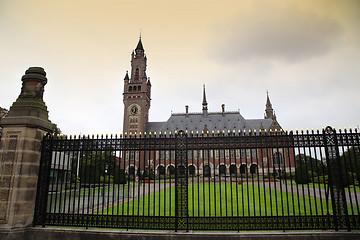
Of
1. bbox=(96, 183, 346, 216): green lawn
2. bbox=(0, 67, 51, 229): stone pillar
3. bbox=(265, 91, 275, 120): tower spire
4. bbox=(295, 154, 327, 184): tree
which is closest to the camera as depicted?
bbox=(295, 154, 327, 184): tree

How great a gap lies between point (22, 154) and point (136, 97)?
5177cm

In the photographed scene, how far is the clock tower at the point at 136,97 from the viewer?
56.6 meters

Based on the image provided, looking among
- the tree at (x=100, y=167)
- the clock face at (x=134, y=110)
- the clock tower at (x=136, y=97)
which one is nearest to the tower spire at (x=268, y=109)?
the clock tower at (x=136, y=97)

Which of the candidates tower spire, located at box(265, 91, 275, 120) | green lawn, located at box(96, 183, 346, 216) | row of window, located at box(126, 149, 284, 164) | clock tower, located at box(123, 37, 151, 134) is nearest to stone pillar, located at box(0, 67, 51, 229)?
green lawn, located at box(96, 183, 346, 216)

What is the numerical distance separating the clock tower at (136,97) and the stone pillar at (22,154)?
49.2 m

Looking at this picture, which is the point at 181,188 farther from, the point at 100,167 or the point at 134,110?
the point at 134,110

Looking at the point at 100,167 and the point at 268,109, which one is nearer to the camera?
the point at 100,167

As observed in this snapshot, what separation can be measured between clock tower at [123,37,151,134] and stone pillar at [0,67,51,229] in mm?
49189

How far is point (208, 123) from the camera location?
58750 millimetres

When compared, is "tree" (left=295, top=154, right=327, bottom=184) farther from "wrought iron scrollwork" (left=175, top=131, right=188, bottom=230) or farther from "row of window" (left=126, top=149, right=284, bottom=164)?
"wrought iron scrollwork" (left=175, top=131, right=188, bottom=230)

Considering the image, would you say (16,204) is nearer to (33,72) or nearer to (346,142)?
(33,72)

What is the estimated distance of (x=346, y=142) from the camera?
6004 mm

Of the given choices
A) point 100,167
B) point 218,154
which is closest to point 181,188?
point 100,167

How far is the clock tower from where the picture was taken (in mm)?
56622
